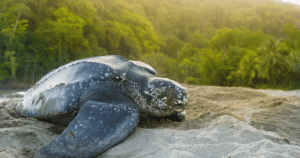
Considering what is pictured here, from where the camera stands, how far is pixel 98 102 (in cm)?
155

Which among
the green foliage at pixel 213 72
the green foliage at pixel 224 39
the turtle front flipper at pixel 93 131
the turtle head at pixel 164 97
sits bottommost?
the green foliage at pixel 213 72

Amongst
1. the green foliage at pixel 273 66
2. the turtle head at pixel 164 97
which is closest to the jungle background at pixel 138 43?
the green foliage at pixel 273 66

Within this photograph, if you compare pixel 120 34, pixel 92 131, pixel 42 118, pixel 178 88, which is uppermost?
pixel 120 34

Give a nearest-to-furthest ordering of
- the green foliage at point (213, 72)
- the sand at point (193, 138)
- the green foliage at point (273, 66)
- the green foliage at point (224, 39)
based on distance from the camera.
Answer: the sand at point (193, 138) → the green foliage at point (273, 66) → the green foliage at point (213, 72) → the green foliage at point (224, 39)

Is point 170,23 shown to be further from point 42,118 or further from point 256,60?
point 42,118

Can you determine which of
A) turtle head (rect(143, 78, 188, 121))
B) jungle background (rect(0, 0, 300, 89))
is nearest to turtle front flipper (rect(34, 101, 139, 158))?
turtle head (rect(143, 78, 188, 121))

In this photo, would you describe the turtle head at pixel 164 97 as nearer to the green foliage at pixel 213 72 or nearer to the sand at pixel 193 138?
the sand at pixel 193 138

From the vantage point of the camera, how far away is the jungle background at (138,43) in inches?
550

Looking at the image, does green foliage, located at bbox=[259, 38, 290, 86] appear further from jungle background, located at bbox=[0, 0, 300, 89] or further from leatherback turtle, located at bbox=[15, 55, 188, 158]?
leatherback turtle, located at bbox=[15, 55, 188, 158]

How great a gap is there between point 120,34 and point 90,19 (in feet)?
11.5

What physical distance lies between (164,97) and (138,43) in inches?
853

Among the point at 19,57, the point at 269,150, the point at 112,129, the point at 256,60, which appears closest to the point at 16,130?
the point at 112,129

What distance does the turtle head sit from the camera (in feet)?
5.56

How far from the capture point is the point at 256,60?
15688 millimetres
